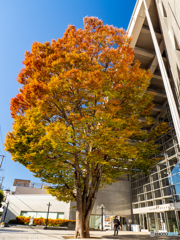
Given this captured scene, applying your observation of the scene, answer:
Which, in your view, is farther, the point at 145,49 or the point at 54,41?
the point at 145,49

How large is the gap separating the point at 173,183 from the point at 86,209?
31.9 feet

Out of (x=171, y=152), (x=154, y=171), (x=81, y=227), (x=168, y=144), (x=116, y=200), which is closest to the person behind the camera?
(x=81, y=227)

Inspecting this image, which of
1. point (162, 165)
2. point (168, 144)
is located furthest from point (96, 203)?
point (168, 144)

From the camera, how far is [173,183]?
14867mm

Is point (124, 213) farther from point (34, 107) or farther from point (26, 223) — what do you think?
point (34, 107)

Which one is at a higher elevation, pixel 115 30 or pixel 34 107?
pixel 115 30

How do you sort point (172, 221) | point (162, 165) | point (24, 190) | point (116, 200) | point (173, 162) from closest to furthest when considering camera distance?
point (172, 221), point (173, 162), point (162, 165), point (116, 200), point (24, 190)

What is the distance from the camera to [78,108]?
352 inches

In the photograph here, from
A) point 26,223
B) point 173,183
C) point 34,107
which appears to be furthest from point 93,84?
point 26,223

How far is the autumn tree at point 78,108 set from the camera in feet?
24.9

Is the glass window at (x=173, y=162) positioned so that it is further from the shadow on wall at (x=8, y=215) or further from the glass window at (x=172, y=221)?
the shadow on wall at (x=8, y=215)

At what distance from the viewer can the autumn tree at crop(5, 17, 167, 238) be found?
24.9 ft

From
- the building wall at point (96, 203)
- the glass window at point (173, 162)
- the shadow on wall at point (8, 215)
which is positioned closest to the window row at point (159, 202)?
the building wall at point (96, 203)

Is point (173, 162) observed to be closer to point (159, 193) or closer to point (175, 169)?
point (175, 169)
